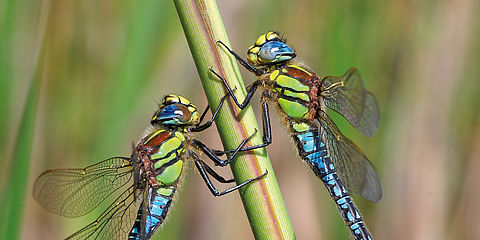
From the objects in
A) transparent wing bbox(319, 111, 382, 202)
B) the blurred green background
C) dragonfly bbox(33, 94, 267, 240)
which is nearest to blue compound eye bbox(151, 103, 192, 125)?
dragonfly bbox(33, 94, 267, 240)

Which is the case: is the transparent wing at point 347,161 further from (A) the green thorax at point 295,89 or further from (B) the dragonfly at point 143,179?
(B) the dragonfly at point 143,179

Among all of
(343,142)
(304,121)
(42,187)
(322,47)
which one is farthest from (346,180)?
(42,187)

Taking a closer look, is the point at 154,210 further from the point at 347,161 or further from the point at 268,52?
the point at 347,161

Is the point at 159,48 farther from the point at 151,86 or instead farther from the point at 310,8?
the point at 310,8

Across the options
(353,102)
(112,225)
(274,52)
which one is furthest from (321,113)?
(112,225)

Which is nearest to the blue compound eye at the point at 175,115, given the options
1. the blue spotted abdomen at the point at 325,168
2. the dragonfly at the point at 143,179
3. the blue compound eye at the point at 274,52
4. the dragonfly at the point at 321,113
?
the dragonfly at the point at 143,179

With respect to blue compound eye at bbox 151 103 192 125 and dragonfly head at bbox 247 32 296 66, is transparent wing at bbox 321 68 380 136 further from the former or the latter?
blue compound eye at bbox 151 103 192 125
